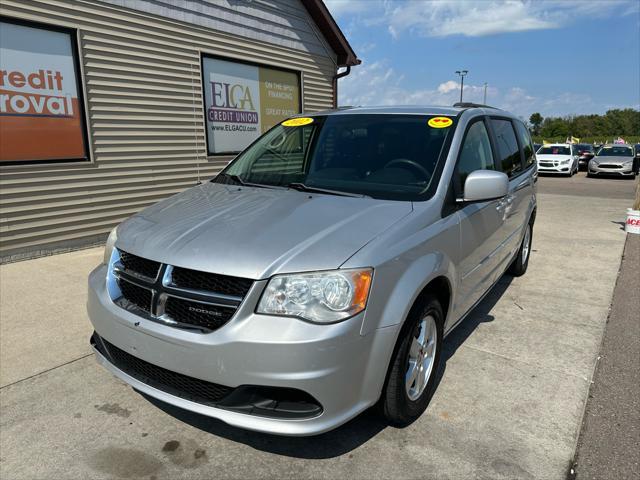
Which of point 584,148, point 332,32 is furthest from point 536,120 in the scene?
point 332,32

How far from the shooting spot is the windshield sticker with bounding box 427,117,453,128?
11.0 ft

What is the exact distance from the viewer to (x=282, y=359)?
205 cm

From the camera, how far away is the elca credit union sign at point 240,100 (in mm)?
8367

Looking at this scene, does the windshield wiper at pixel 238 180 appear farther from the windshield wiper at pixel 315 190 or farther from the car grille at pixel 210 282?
the car grille at pixel 210 282

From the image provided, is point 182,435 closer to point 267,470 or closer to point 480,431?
point 267,470

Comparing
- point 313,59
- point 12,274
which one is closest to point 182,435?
point 12,274

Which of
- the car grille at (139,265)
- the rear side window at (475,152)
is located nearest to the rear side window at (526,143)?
the rear side window at (475,152)

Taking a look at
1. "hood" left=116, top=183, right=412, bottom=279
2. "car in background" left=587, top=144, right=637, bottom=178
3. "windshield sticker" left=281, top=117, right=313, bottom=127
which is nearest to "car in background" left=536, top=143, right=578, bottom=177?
"car in background" left=587, top=144, right=637, bottom=178

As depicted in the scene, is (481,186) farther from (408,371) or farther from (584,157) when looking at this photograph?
(584,157)

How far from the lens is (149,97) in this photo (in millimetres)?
7336

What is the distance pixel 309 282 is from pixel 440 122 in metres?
1.81

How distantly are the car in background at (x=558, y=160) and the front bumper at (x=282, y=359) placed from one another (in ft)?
72.4

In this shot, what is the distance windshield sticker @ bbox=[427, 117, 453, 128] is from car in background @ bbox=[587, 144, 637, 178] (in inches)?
845

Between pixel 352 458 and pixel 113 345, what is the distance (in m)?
1.39
